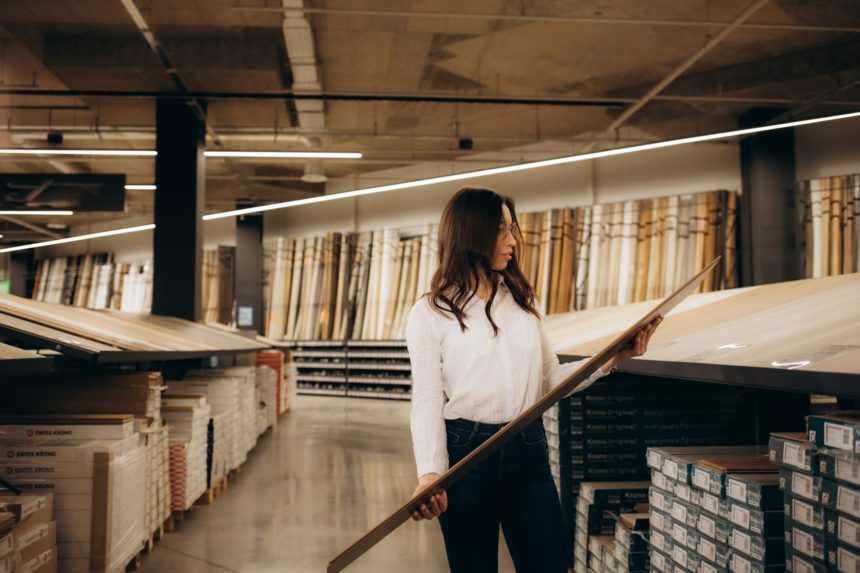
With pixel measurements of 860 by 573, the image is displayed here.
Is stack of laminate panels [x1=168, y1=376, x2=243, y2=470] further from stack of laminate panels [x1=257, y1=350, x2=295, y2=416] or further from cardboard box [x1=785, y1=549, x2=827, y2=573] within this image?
cardboard box [x1=785, y1=549, x2=827, y2=573]

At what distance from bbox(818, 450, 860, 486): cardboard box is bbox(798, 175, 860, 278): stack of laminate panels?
8683mm

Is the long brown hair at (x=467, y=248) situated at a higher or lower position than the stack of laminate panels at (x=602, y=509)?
higher

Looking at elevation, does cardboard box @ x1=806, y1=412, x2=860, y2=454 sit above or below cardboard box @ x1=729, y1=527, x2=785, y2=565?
above

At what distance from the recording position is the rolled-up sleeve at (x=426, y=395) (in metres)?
1.65

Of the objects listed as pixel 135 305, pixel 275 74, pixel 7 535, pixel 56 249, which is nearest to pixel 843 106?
pixel 275 74

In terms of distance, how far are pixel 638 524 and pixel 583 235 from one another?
9503 mm

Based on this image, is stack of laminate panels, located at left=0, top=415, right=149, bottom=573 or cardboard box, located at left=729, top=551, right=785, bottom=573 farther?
stack of laminate panels, located at left=0, top=415, right=149, bottom=573

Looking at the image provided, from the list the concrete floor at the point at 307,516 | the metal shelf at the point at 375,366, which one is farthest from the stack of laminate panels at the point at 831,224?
the metal shelf at the point at 375,366

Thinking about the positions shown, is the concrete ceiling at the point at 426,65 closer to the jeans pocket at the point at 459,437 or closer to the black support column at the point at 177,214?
the black support column at the point at 177,214

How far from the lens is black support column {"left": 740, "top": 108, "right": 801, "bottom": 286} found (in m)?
9.59

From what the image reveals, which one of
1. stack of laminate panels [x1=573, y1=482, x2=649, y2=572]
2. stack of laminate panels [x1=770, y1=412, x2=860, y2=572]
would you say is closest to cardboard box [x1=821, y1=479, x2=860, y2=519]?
stack of laminate panels [x1=770, y1=412, x2=860, y2=572]

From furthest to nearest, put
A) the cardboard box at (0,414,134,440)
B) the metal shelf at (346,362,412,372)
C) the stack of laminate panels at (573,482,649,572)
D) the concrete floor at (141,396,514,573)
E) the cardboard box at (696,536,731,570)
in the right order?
the metal shelf at (346,362,412,372)
the concrete floor at (141,396,514,573)
the cardboard box at (0,414,134,440)
the stack of laminate panels at (573,482,649,572)
the cardboard box at (696,536,731,570)

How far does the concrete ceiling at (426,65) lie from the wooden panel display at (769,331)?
4310mm

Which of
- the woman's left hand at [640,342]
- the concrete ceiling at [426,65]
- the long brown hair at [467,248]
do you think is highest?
the concrete ceiling at [426,65]
